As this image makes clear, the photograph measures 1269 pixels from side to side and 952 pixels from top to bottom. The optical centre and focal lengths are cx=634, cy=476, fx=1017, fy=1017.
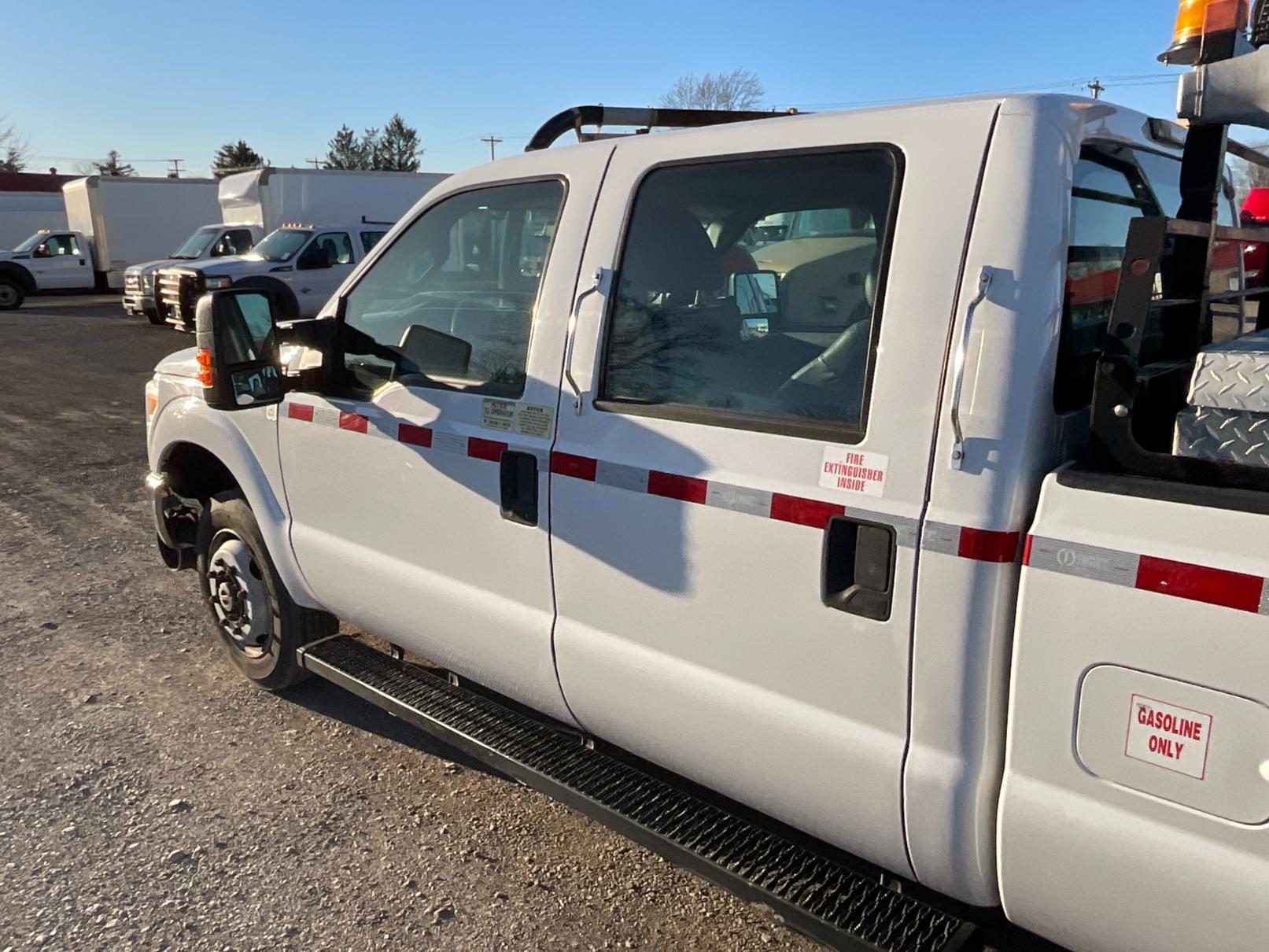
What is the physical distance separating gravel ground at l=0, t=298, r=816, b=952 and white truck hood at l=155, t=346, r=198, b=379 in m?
1.27

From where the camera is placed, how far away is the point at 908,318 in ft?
6.53

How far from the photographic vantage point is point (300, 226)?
58.0 feet

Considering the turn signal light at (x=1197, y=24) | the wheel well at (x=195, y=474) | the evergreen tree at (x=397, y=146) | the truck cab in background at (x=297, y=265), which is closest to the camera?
the turn signal light at (x=1197, y=24)

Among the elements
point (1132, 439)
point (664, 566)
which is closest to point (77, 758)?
point (664, 566)

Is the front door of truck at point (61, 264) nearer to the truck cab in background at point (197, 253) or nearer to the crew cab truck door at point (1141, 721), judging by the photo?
the truck cab in background at point (197, 253)

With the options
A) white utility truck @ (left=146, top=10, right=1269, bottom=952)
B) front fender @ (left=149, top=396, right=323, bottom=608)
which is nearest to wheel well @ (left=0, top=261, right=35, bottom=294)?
front fender @ (left=149, top=396, right=323, bottom=608)

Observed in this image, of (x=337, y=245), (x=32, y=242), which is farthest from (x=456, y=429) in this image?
(x=32, y=242)

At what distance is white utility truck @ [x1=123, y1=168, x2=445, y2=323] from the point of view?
18.9m

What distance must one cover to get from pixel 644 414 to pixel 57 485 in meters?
6.60

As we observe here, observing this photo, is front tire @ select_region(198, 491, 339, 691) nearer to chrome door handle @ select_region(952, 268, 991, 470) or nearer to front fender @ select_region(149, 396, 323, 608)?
front fender @ select_region(149, 396, 323, 608)

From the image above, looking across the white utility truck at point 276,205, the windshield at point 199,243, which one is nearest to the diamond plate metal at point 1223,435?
the white utility truck at point 276,205

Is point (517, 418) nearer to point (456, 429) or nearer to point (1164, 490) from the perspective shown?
point (456, 429)

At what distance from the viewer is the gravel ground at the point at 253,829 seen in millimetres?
2748

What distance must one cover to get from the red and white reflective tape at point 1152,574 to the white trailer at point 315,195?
19374 mm
